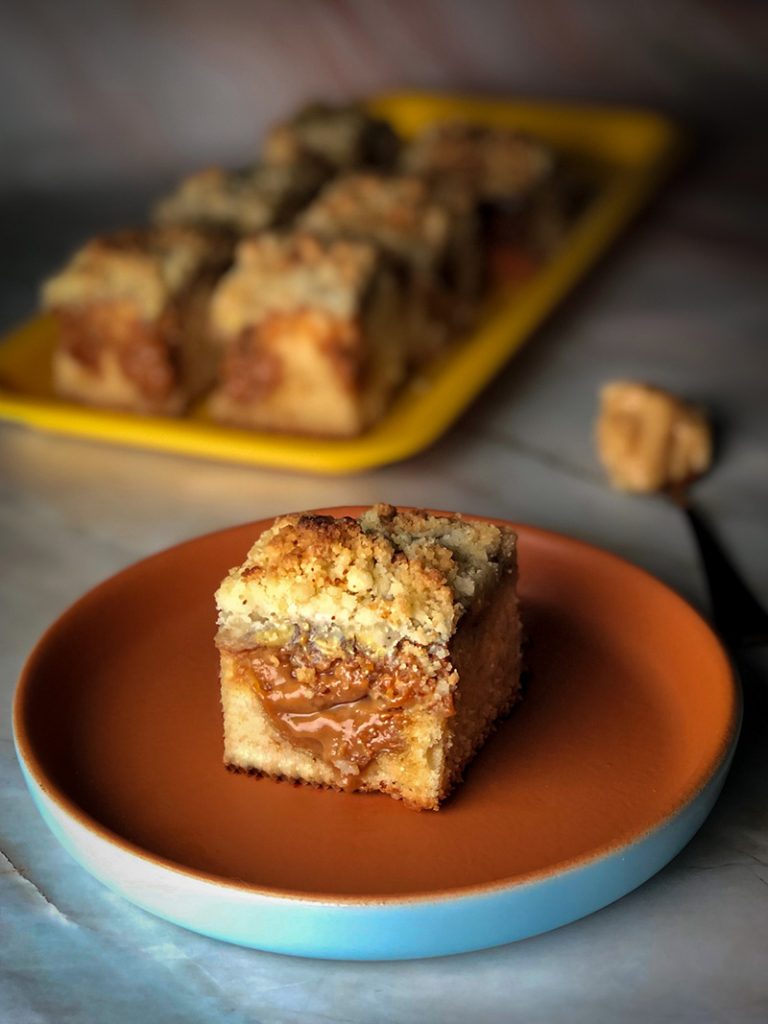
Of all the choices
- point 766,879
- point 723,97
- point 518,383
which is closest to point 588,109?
point 723,97

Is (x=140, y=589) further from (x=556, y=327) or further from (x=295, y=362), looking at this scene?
(x=556, y=327)

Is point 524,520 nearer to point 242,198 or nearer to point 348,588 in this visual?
point 348,588

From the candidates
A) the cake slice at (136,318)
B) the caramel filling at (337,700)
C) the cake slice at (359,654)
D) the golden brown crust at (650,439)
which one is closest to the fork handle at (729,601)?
the golden brown crust at (650,439)

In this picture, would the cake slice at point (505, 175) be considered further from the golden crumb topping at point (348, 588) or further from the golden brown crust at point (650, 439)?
the golden crumb topping at point (348, 588)

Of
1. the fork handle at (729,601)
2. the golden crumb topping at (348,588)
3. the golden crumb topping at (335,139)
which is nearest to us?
the golden crumb topping at (348,588)

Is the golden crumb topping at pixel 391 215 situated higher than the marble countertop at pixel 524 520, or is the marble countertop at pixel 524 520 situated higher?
Result: the golden crumb topping at pixel 391 215

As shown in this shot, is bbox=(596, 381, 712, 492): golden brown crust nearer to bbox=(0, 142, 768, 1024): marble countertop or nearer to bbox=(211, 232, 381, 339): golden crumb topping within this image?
bbox=(0, 142, 768, 1024): marble countertop
